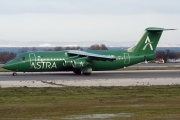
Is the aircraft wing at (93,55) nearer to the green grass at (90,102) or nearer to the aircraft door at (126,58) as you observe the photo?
the aircraft door at (126,58)

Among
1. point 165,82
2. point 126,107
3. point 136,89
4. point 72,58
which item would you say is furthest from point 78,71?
point 126,107

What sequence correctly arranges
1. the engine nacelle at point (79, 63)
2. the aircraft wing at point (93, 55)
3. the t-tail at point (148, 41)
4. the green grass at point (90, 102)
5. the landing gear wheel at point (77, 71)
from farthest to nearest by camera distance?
the t-tail at point (148, 41) < the landing gear wheel at point (77, 71) < the engine nacelle at point (79, 63) < the aircraft wing at point (93, 55) < the green grass at point (90, 102)

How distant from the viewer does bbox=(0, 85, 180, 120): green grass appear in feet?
68.8

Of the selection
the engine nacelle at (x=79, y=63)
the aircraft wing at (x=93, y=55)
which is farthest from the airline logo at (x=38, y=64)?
the aircraft wing at (x=93, y=55)

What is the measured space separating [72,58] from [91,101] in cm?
2476

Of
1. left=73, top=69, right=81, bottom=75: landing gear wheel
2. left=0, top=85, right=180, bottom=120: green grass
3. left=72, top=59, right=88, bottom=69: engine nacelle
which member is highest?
left=72, top=59, right=88, bottom=69: engine nacelle

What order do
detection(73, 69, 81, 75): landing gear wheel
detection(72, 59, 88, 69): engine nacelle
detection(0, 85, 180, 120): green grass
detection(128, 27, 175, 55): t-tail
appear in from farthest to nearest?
1. detection(128, 27, 175, 55): t-tail
2. detection(73, 69, 81, 75): landing gear wheel
3. detection(72, 59, 88, 69): engine nacelle
4. detection(0, 85, 180, 120): green grass

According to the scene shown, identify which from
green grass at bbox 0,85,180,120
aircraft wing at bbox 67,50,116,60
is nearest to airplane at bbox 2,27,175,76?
aircraft wing at bbox 67,50,116,60

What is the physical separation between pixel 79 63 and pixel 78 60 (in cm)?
39

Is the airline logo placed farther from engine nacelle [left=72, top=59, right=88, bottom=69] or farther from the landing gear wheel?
the landing gear wheel

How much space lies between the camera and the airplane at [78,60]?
50.2 m

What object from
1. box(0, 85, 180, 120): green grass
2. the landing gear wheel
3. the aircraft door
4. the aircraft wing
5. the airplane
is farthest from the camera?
the aircraft door

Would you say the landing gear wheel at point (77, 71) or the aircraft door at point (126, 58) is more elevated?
the aircraft door at point (126, 58)

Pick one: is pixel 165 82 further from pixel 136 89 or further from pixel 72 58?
pixel 72 58
